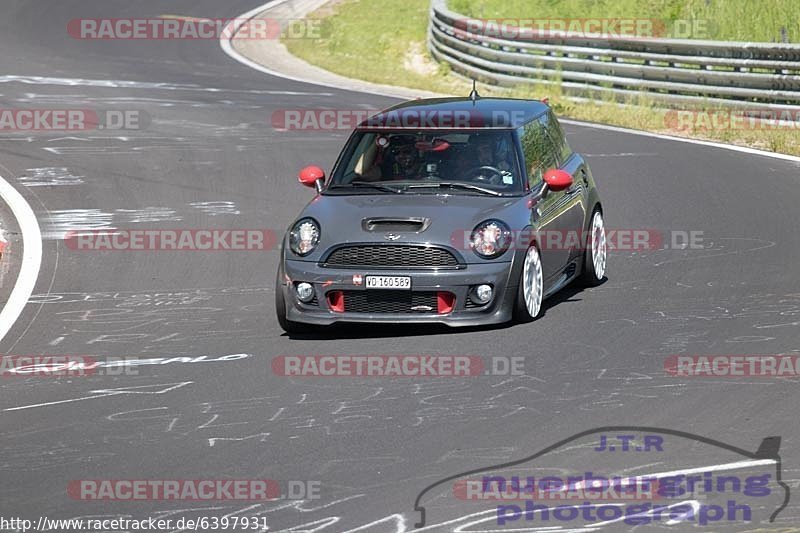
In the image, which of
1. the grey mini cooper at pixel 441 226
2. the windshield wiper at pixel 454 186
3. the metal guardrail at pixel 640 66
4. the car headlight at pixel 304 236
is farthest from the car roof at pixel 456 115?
the metal guardrail at pixel 640 66

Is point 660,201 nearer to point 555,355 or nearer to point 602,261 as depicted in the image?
point 602,261

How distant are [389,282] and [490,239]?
0.80 meters

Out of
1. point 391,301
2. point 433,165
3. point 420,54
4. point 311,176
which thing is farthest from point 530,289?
point 420,54

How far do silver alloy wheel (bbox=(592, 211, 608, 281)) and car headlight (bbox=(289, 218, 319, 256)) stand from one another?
2.65 m

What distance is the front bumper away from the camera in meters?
10.8

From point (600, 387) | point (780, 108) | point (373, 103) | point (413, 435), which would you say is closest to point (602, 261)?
point (600, 387)

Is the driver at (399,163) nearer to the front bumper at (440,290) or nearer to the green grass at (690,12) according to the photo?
the front bumper at (440,290)

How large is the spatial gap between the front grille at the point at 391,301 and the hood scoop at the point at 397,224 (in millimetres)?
Result: 473

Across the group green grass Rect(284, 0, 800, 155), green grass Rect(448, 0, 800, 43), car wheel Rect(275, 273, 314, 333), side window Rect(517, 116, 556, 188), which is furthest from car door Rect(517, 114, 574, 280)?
green grass Rect(448, 0, 800, 43)

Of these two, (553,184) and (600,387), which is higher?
(553,184)

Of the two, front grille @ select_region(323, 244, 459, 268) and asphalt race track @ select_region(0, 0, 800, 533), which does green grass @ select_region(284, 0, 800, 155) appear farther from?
front grille @ select_region(323, 244, 459, 268)

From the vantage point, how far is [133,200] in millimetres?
17266

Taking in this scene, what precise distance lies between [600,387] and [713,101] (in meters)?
14.6

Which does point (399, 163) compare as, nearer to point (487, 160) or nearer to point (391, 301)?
point (487, 160)
